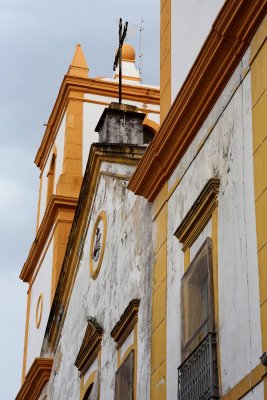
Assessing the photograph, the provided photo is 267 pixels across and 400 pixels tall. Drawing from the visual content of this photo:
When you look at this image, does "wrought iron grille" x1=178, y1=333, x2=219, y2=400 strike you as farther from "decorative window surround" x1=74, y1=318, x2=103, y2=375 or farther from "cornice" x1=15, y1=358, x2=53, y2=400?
"cornice" x1=15, y1=358, x2=53, y2=400

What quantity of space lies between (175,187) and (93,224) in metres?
3.97

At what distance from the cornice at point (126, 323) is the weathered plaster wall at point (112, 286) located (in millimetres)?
137

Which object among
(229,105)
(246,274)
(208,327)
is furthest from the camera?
(229,105)

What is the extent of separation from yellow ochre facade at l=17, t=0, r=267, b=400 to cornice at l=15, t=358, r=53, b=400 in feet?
0.11

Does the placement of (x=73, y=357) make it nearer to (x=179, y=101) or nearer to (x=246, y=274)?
(x=179, y=101)

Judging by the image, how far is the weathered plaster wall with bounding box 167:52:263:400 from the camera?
30.1ft

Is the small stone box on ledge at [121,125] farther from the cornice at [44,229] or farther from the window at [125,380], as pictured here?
the cornice at [44,229]

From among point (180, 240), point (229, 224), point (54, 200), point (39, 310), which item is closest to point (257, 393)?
point (229, 224)

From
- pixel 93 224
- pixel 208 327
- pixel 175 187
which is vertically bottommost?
pixel 208 327

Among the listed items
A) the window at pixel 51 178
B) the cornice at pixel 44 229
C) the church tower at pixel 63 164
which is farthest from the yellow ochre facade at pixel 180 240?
the window at pixel 51 178

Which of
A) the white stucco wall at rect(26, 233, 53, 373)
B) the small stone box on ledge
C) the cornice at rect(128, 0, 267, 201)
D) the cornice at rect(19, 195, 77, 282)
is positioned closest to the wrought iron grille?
the cornice at rect(128, 0, 267, 201)

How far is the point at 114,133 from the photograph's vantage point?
1619 cm

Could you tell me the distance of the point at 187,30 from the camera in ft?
41.4

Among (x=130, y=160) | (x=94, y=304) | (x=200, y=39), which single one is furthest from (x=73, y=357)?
(x=200, y=39)
